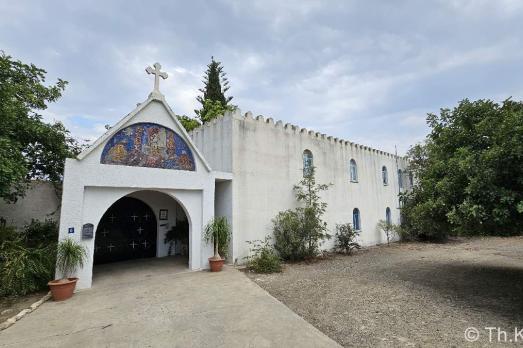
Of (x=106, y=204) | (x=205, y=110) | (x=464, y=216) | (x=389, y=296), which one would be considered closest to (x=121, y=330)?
(x=106, y=204)

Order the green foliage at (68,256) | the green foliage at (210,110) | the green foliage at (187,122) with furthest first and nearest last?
the green foliage at (210,110)
the green foliage at (187,122)
the green foliage at (68,256)

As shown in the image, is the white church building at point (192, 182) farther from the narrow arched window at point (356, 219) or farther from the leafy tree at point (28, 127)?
the leafy tree at point (28, 127)

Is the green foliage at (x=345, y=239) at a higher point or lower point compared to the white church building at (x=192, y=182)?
lower

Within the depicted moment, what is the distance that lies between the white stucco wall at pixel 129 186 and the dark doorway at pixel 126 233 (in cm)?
290

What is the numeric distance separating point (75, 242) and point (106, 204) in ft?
3.88

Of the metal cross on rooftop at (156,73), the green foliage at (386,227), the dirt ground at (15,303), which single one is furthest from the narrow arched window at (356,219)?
the dirt ground at (15,303)

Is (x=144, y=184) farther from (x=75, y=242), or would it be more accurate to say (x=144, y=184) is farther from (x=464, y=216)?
(x=464, y=216)

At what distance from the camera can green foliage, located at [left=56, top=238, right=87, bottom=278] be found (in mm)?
6414

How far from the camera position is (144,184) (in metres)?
7.89

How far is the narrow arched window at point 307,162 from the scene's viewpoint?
12.5 metres

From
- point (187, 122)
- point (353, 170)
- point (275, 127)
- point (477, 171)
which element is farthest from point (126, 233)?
point (187, 122)

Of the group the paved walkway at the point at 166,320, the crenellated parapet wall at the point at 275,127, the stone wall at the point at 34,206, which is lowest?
the paved walkway at the point at 166,320

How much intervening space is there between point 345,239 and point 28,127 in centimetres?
1282

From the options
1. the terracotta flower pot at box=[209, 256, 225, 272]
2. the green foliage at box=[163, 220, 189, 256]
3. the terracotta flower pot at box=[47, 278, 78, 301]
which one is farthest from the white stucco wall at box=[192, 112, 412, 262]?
the terracotta flower pot at box=[47, 278, 78, 301]
